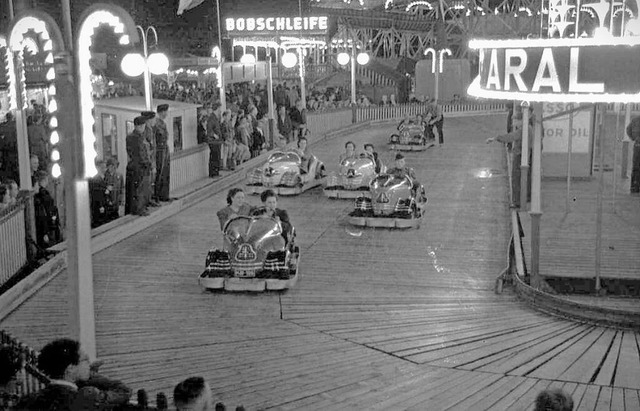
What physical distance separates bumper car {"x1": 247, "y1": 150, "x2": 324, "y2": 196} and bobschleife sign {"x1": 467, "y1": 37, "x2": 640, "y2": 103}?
7881 mm

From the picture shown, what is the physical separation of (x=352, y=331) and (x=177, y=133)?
10.2 metres

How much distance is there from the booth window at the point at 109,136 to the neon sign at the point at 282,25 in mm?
20387

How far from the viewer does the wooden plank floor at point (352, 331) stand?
777 centimetres

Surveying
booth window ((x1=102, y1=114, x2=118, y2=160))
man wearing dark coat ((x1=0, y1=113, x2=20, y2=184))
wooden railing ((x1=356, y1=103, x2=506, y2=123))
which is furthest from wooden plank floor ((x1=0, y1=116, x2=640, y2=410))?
wooden railing ((x1=356, y1=103, x2=506, y2=123))

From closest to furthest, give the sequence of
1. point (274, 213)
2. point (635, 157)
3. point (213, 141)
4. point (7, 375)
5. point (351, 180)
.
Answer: point (7, 375)
point (274, 213)
point (635, 157)
point (351, 180)
point (213, 141)

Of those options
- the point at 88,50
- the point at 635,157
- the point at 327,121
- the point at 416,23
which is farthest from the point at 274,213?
the point at 416,23

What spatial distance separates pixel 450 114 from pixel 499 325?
3098 cm

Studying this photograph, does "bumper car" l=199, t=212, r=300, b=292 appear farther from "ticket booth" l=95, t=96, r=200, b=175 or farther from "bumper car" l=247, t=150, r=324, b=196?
"ticket booth" l=95, t=96, r=200, b=175

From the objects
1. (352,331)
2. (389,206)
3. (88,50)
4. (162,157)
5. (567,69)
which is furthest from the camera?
(162,157)

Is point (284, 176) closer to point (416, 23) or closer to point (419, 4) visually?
point (416, 23)

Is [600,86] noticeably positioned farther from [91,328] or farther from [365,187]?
[365,187]

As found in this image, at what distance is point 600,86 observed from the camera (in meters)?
9.73

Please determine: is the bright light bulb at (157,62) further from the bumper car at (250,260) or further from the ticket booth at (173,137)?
the bumper car at (250,260)

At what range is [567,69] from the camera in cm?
993
